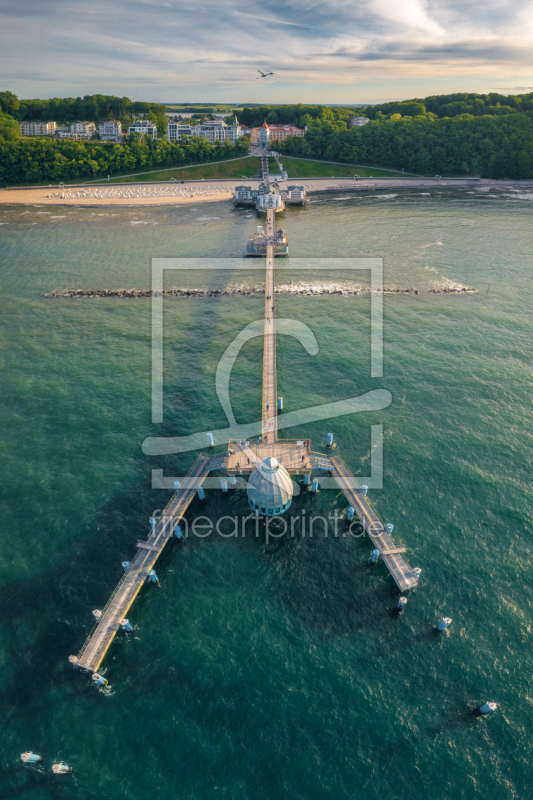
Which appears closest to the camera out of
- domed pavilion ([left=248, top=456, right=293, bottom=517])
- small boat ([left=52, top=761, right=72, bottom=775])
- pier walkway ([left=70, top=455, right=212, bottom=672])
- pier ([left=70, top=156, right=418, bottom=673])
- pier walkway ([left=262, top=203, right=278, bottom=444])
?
small boat ([left=52, top=761, right=72, bottom=775])

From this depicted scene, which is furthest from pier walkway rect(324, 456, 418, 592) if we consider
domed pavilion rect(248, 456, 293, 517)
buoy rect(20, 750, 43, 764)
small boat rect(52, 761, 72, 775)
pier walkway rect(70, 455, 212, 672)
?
buoy rect(20, 750, 43, 764)

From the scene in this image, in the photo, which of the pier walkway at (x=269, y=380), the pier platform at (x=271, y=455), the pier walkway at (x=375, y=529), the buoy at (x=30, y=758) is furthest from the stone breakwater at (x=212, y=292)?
the buoy at (x=30, y=758)

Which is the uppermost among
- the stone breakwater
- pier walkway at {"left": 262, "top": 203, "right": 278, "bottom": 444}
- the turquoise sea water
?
the stone breakwater

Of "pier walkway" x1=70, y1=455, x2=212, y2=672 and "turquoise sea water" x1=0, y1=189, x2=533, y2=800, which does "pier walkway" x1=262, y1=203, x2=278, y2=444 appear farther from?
"pier walkway" x1=70, y1=455, x2=212, y2=672

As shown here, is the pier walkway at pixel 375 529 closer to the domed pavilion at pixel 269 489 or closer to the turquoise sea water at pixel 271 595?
the turquoise sea water at pixel 271 595

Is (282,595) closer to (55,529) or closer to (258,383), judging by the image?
(55,529)

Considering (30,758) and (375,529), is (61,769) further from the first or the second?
(375,529)
